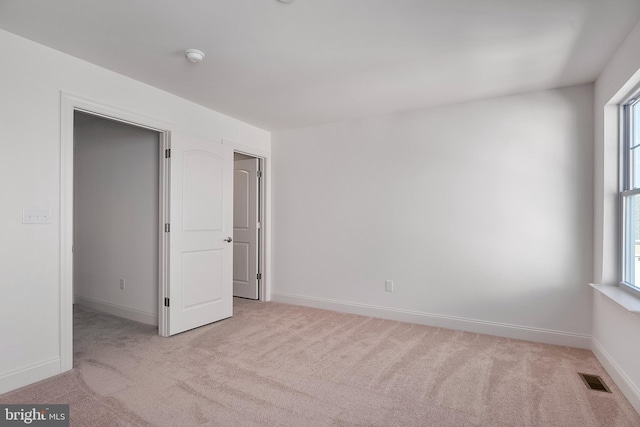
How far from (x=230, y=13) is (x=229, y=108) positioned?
188 centimetres

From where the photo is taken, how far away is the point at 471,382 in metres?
2.50

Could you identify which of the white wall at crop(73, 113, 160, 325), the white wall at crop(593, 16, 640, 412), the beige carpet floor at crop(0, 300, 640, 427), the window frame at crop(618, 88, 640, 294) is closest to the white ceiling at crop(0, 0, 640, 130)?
the white wall at crop(593, 16, 640, 412)

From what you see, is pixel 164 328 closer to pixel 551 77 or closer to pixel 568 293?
pixel 568 293

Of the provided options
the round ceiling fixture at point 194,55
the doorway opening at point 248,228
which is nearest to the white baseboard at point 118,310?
the doorway opening at point 248,228

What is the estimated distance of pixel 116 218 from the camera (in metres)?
4.21

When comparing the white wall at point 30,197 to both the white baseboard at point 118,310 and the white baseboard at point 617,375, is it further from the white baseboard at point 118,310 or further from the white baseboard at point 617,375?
the white baseboard at point 617,375

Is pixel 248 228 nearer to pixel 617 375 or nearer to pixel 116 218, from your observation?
pixel 116 218

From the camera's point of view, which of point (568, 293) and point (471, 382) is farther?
point (568, 293)

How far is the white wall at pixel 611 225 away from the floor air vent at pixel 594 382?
0.10m

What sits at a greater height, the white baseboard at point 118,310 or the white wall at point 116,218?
the white wall at point 116,218

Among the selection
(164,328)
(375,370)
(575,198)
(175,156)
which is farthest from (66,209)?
(575,198)

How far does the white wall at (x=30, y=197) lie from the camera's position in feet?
7.71

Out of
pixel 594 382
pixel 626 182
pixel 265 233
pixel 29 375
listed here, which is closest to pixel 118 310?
pixel 29 375

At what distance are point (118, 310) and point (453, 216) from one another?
4.02 meters
